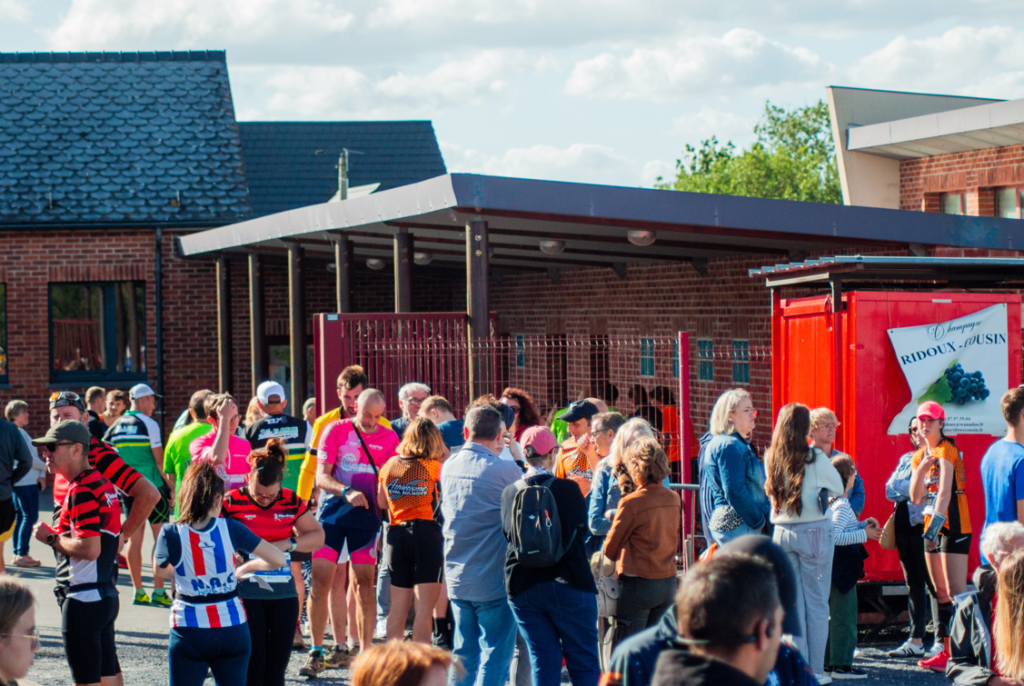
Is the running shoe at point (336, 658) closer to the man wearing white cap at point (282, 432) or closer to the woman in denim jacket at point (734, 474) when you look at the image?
the man wearing white cap at point (282, 432)

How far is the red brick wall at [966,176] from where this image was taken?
15042 millimetres

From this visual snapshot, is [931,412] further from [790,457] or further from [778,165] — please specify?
[778,165]

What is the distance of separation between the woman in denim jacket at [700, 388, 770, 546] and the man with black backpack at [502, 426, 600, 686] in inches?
43.7

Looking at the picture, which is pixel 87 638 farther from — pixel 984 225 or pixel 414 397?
pixel 984 225

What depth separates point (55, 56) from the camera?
20.2 m

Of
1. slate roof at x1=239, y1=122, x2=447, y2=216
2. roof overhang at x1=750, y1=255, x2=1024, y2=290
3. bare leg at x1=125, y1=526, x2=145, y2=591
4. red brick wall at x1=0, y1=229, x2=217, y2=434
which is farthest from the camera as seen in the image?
slate roof at x1=239, y1=122, x2=447, y2=216

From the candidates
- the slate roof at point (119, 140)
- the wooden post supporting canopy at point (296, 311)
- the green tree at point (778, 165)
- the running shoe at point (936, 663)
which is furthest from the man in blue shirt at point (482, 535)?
the green tree at point (778, 165)

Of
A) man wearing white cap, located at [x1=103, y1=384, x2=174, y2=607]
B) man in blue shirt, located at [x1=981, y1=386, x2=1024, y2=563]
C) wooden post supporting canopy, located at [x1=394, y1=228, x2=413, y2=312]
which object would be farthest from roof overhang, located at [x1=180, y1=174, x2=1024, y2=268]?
man in blue shirt, located at [x1=981, y1=386, x2=1024, y2=563]

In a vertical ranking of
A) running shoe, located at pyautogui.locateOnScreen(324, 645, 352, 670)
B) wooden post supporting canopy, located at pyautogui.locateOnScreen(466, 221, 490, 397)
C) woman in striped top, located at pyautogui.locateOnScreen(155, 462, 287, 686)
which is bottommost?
running shoe, located at pyautogui.locateOnScreen(324, 645, 352, 670)

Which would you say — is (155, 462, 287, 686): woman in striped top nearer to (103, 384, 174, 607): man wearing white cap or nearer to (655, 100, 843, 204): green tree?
(103, 384, 174, 607): man wearing white cap

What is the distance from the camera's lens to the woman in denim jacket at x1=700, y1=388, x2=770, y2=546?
6.23m

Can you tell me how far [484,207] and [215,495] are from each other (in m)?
4.91

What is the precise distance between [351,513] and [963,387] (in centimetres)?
430

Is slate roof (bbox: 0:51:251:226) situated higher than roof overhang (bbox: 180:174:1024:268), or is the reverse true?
slate roof (bbox: 0:51:251:226)
